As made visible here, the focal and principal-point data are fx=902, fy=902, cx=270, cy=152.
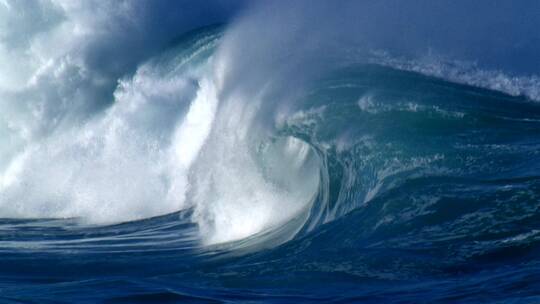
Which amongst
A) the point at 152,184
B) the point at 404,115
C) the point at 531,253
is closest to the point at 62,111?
the point at 152,184

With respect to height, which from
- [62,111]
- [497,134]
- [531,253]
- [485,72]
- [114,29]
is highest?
[114,29]

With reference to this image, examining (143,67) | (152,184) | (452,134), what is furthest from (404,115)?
(143,67)

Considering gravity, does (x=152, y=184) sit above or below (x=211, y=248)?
above

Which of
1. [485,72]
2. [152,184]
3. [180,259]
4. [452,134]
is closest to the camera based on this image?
[180,259]

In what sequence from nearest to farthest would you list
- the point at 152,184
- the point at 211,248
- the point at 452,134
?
1. the point at 211,248
2. the point at 452,134
3. the point at 152,184

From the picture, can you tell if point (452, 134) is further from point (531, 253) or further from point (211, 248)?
point (531, 253)

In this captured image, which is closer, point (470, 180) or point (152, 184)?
point (470, 180)
